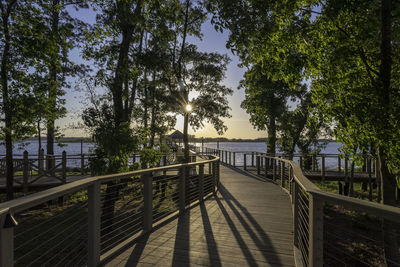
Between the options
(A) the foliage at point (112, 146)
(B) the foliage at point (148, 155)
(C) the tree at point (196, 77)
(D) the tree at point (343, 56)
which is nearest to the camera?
(D) the tree at point (343, 56)

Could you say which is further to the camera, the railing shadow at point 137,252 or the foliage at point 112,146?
the foliage at point 112,146

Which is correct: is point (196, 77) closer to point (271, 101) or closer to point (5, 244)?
point (271, 101)

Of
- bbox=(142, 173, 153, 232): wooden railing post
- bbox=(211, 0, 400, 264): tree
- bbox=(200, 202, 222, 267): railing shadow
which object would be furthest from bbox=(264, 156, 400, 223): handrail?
bbox=(211, 0, 400, 264): tree

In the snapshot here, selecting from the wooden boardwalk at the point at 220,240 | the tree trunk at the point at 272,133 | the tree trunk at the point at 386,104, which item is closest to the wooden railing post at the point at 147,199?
the wooden boardwalk at the point at 220,240

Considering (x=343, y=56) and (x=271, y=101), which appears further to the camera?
(x=271, y=101)

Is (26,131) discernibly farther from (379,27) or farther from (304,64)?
(379,27)

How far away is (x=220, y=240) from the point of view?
3.92 metres

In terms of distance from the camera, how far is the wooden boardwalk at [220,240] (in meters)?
3.21

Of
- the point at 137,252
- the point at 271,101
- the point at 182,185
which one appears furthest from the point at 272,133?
the point at 137,252

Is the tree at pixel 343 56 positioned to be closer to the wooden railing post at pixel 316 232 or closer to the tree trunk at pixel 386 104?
the tree trunk at pixel 386 104

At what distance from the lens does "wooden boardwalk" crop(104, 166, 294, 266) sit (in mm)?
3213

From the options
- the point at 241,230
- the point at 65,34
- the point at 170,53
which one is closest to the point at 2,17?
the point at 65,34

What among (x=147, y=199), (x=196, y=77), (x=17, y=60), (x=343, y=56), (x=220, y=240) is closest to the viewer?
(x=220, y=240)

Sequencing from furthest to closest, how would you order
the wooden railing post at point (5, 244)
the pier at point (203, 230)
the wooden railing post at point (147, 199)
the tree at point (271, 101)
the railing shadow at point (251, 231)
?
the tree at point (271, 101)
the wooden railing post at point (147, 199)
the railing shadow at point (251, 231)
the pier at point (203, 230)
the wooden railing post at point (5, 244)
